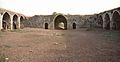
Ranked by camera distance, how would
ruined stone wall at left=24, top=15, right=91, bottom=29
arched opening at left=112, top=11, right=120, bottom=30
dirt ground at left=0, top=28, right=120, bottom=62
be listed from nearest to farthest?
dirt ground at left=0, top=28, right=120, bottom=62, arched opening at left=112, top=11, right=120, bottom=30, ruined stone wall at left=24, top=15, right=91, bottom=29

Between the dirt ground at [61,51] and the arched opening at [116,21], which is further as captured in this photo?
the arched opening at [116,21]

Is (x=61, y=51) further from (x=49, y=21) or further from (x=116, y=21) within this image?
(x=49, y=21)

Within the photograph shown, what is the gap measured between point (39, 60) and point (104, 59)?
8.30ft

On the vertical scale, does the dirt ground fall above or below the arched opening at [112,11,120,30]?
below

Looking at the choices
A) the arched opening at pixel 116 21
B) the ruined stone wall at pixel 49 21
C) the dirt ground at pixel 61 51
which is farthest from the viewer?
the ruined stone wall at pixel 49 21

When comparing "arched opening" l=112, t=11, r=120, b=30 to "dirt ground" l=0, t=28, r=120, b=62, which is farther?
"arched opening" l=112, t=11, r=120, b=30

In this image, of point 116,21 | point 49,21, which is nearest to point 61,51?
point 116,21

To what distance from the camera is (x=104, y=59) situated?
6367 millimetres

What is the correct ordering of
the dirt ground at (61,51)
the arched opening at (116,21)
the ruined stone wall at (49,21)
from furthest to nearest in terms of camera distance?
1. the ruined stone wall at (49,21)
2. the arched opening at (116,21)
3. the dirt ground at (61,51)

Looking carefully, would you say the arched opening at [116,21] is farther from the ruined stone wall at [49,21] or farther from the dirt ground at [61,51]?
the dirt ground at [61,51]

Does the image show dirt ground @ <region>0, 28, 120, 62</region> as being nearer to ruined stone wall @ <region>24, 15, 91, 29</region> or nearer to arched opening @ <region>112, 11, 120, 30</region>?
arched opening @ <region>112, 11, 120, 30</region>

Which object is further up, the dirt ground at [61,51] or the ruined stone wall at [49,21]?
the ruined stone wall at [49,21]

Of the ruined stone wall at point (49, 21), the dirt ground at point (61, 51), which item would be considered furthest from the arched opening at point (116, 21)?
the dirt ground at point (61, 51)

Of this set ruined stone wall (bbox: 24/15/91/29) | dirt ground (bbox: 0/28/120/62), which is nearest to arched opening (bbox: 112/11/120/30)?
ruined stone wall (bbox: 24/15/91/29)
